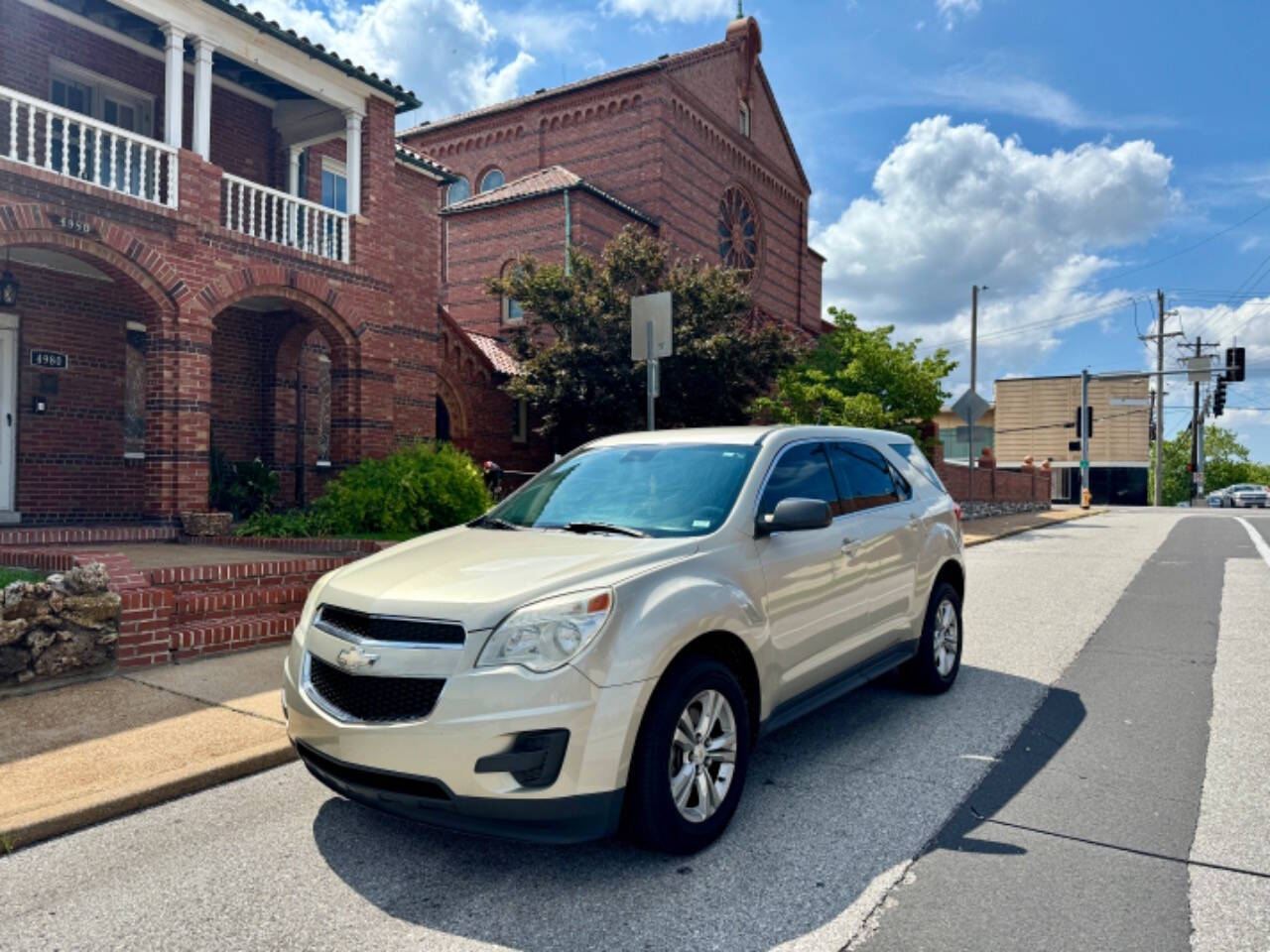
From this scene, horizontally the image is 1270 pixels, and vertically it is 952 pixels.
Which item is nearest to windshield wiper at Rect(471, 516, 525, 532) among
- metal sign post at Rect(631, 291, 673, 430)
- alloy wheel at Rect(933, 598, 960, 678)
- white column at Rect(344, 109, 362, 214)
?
alloy wheel at Rect(933, 598, 960, 678)

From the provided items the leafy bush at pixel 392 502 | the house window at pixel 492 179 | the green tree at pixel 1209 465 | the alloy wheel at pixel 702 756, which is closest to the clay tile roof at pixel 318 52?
the leafy bush at pixel 392 502

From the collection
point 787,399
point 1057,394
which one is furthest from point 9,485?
point 1057,394

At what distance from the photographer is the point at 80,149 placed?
10.0 meters

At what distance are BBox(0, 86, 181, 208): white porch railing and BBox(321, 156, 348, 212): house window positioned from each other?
10.9ft

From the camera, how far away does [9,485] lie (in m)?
11.2

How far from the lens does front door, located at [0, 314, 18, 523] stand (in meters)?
11.2

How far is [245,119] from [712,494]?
12519 mm

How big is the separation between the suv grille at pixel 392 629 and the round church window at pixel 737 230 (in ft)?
86.7

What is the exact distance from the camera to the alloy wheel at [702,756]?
3.51 metres

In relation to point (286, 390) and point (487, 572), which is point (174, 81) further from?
point (487, 572)

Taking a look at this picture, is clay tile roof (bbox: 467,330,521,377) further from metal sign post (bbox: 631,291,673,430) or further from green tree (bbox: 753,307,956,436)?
metal sign post (bbox: 631,291,673,430)

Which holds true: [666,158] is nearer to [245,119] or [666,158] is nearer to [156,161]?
[245,119]

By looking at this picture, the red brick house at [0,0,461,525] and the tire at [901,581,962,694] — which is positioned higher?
the red brick house at [0,0,461,525]

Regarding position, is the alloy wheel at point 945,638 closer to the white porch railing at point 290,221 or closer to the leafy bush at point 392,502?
the leafy bush at point 392,502
